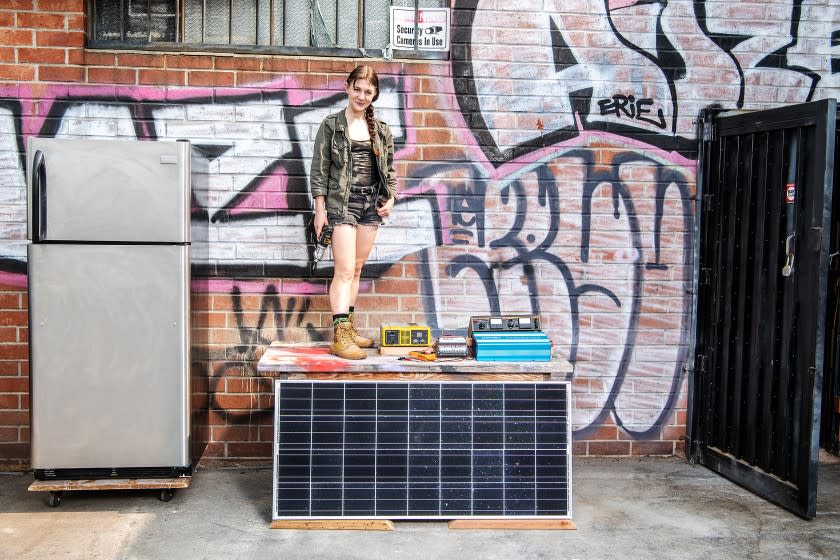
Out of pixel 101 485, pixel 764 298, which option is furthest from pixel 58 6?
pixel 764 298

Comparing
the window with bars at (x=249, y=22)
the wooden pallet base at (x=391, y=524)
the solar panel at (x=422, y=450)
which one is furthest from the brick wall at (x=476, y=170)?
the wooden pallet base at (x=391, y=524)

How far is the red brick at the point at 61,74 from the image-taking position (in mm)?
5504

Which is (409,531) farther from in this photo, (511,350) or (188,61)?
(188,61)

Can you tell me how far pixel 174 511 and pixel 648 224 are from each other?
3.50 m

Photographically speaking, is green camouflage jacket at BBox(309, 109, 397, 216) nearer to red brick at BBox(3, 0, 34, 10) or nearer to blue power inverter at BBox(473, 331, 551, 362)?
blue power inverter at BBox(473, 331, 551, 362)

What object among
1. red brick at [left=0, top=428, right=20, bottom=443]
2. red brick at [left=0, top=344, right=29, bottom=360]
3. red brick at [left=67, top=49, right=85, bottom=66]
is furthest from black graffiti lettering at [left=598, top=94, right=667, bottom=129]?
red brick at [left=0, top=428, right=20, bottom=443]

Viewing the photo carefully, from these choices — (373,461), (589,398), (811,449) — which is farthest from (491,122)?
(811,449)

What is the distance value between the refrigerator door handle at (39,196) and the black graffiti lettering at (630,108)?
136 inches

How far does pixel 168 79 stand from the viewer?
5582 millimetres

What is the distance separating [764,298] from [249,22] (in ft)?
12.1

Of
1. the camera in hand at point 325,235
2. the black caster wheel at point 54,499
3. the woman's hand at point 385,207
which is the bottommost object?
the black caster wheel at point 54,499

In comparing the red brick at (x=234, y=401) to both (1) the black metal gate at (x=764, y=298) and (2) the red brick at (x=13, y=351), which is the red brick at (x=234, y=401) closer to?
(2) the red brick at (x=13, y=351)

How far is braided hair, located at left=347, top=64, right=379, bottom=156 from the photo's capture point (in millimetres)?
4840

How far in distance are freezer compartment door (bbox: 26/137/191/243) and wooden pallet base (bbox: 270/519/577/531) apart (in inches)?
66.2
